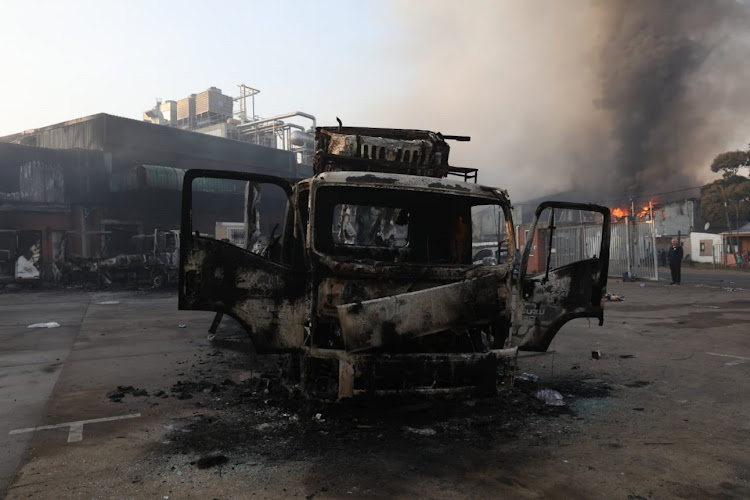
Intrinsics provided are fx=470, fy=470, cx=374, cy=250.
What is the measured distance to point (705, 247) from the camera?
1492 inches

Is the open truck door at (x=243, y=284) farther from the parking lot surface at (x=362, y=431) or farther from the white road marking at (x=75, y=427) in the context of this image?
the white road marking at (x=75, y=427)

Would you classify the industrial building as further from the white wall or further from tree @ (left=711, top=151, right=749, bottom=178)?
tree @ (left=711, top=151, right=749, bottom=178)

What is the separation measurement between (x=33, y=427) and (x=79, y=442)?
63cm

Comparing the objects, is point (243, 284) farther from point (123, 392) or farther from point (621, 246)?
point (621, 246)

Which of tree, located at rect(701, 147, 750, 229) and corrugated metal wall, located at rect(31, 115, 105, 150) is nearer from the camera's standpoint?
corrugated metal wall, located at rect(31, 115, 105, 150)

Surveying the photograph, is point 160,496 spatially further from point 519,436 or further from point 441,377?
point 519,436

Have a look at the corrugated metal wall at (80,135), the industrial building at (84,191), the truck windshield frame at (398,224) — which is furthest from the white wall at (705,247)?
the corrugated metal wall at (80,135)

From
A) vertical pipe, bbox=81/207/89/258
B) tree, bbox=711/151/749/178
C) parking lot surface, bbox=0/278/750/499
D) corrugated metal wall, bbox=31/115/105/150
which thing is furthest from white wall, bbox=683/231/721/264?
corrugated metal wall, bbox=31/115/105/150

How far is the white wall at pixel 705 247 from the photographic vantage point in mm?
36625

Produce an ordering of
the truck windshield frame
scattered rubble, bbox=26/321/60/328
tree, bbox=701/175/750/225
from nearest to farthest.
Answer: the truck windshield frame, scattered rubble, bbox=26/321/60/328, tree, bbox=701/175/750/225

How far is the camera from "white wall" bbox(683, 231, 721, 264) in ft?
120

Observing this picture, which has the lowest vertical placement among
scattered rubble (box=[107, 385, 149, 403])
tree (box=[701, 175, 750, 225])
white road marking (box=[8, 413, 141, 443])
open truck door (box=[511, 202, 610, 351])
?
white road marking (box=[8, 413, 141, 443])

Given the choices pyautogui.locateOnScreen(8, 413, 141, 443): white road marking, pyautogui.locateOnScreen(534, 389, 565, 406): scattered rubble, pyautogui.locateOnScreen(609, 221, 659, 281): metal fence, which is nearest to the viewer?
pyautogui.locateOnScreen(8, 413, 141, 443): white road marking

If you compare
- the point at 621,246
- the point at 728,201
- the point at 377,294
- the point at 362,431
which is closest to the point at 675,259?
the point at 621,246
